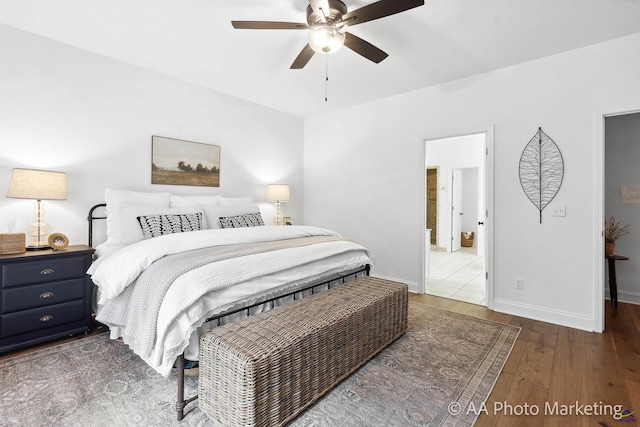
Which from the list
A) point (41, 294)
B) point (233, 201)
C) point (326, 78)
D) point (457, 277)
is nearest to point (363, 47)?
point (326, 78)

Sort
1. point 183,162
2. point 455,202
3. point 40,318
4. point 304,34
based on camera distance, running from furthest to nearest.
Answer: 1. point 455,202
2. point 183,162
3. point 304,34
4. point 40,318

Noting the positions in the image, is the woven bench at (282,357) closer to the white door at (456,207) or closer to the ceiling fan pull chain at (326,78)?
the ceiling fan pull chain at (326,78)

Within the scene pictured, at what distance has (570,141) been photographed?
119 inches

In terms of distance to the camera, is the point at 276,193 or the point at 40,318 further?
the point at 276,193

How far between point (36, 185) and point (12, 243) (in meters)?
0.50

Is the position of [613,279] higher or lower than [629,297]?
higher

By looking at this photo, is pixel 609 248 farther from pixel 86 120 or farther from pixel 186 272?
pixel 86 120

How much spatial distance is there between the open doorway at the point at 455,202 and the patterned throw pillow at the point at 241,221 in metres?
3.53

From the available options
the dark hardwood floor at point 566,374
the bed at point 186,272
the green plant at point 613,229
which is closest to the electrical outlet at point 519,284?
the dark hardwood floor at point 566,374

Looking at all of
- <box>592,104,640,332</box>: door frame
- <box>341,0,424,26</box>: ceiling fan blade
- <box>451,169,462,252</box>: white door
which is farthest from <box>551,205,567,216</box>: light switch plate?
<box>451,169,462,252</box>: white door

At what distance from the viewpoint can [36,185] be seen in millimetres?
2578

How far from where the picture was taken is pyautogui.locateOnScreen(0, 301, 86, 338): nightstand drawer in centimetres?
235

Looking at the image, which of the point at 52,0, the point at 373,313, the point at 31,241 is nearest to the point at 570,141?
the point at 373,313

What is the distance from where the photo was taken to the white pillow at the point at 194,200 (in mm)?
3574
